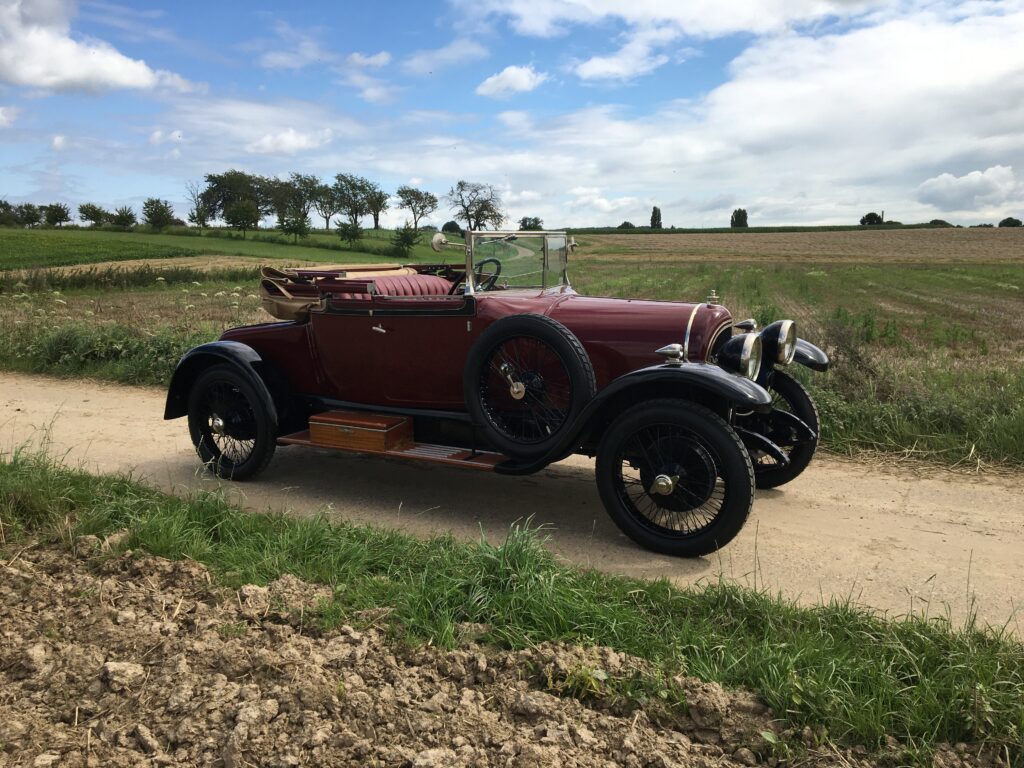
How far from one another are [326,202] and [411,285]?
71461 mm

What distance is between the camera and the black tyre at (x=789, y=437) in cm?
486

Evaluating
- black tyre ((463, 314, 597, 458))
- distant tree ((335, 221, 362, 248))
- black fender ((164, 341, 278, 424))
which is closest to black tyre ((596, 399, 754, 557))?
black tyre ((463, 314, 597, 458))

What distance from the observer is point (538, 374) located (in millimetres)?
4402

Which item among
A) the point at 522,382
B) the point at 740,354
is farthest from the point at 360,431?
the point at 740,354

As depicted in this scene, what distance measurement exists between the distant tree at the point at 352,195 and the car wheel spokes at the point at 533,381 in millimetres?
63308

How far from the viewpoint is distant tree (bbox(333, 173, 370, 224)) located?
6701 cm

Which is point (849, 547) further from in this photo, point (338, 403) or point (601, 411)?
point (338, 403)

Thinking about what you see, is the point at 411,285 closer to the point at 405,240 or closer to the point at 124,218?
the point at 405,240

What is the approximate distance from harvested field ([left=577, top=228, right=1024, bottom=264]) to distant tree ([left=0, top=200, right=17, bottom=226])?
5271 centimetres

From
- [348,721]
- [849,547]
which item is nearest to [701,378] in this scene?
[849,547]

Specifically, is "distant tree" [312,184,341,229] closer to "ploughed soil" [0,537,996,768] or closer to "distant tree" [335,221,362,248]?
"distant tree" [335,221,362,248]

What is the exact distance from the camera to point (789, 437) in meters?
4.86

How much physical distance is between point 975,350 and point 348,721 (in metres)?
10.1

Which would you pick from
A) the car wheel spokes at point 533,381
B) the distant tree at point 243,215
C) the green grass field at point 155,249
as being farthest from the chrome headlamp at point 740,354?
the distant tree at point 243,215
